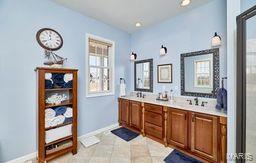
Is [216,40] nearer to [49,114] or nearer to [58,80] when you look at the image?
[58,80]

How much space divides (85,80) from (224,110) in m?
2.73

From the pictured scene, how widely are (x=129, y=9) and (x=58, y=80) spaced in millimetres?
1993

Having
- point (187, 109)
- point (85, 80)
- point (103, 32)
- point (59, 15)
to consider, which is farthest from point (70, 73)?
point (187, 109)

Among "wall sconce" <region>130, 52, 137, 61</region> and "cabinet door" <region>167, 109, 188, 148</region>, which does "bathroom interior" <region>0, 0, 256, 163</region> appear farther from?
"wall sconce" <region>130, 52, 137, 61</region>

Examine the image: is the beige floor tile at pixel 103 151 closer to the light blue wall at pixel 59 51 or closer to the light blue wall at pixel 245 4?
the light blue wall at pixel 59 51

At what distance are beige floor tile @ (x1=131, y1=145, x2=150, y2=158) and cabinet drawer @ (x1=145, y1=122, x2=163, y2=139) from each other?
338 millimetres

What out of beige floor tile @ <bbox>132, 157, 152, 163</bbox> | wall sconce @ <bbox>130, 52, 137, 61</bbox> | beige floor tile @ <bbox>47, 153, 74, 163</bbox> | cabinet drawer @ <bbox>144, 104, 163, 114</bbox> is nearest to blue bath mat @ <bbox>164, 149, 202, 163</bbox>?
beige floor tile @ <bbox>132, 157, 152, 163</bbox>

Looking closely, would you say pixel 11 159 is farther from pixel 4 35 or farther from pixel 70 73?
pixel 4 35

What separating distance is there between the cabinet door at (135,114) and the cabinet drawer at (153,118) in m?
0.21

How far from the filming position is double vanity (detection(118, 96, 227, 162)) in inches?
72.0

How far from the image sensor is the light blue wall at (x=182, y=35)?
7.29 feet

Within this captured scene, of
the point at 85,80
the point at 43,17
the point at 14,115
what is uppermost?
the point at 43,17

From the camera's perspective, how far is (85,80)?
2.88 meters

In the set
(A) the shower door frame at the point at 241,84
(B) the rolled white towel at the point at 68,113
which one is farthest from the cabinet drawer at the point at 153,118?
(B) the rolled white towel at the point at 68,113
